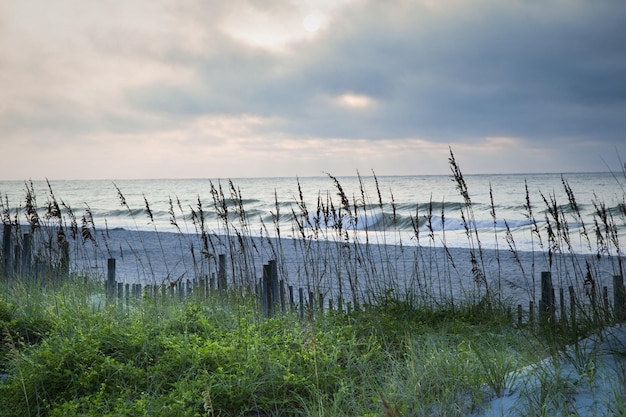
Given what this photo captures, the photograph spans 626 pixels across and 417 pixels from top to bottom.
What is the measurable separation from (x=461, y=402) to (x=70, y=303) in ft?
13.3

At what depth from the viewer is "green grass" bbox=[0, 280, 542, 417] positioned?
3537 millimetres

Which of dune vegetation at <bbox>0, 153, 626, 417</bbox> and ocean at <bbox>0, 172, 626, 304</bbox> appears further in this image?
ocean at <bbox>0, 172, 626, 304</bbox>

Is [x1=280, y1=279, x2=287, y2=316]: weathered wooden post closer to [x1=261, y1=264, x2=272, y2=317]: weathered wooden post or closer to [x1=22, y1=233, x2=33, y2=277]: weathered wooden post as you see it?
[x1=261, y1=264, x2=272, y2=317]: weathered wooden post

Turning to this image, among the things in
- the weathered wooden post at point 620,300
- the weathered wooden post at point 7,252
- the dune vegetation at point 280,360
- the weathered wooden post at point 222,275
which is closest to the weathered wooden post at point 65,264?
the weathered wooden post at point 7,252

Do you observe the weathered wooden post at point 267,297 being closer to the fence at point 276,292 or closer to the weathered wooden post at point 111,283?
the fence at point 276,292

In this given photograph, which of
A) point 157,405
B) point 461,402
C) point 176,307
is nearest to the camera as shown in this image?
point 461,402

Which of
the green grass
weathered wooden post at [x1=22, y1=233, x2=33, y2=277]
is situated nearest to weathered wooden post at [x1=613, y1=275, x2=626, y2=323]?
the green grass

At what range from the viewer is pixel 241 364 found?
409cm

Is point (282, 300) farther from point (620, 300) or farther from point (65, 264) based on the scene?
point (65, 264)

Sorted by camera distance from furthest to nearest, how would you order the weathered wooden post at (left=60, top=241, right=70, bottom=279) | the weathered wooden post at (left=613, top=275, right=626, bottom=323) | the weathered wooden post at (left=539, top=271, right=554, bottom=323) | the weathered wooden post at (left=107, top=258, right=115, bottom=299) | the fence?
1. the weathered wooden post at (left=60, top=241, right=70, bottom=279)
2. the weathered wooden post at (left=107, top=258, right=115, bottom=299)
3. the weathered wooden post at (left=539, top=271, right=554, bottom=323)
4. the fence
5. the weathered wooden post at (left=613, top=275, right=626, bottom=323)

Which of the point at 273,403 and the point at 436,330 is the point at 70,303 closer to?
the point at 273,403

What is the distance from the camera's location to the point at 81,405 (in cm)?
375

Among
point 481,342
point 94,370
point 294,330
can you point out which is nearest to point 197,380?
point 94,370

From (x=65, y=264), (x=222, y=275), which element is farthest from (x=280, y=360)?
(x=65, y=264)
